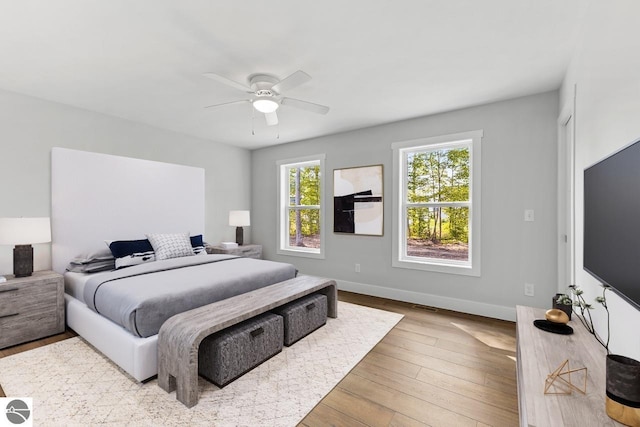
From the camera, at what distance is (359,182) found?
427 centimetres

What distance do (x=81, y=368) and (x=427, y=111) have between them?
4.17 m

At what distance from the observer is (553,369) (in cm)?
127

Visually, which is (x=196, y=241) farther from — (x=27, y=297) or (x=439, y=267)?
(x=439, y=267)

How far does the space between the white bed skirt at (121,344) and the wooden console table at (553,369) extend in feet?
7.11

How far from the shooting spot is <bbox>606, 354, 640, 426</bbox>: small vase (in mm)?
911

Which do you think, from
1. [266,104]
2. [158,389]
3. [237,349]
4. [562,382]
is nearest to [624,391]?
[562,382]

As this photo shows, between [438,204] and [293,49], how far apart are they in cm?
257

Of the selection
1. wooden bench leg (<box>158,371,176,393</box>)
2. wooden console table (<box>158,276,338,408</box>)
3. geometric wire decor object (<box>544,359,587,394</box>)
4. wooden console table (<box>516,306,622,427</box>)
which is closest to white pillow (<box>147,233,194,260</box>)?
wooden console table (<box>158,276,338,408</box>)

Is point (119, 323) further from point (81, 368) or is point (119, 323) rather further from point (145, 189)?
point (145, 189)

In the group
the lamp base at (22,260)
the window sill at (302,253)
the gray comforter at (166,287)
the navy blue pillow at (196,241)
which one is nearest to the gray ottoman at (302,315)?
the gray comforter at (166,287)

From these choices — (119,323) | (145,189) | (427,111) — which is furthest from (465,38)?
(145,189)

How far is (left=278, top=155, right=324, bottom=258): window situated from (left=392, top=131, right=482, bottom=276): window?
4.51ft

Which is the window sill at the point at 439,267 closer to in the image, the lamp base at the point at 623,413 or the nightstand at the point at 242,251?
the nightstand at the point at 242,251

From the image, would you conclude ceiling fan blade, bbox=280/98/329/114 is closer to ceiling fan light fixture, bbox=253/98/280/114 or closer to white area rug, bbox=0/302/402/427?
ceiling fan light fixture, bbox=253/98/280/114
